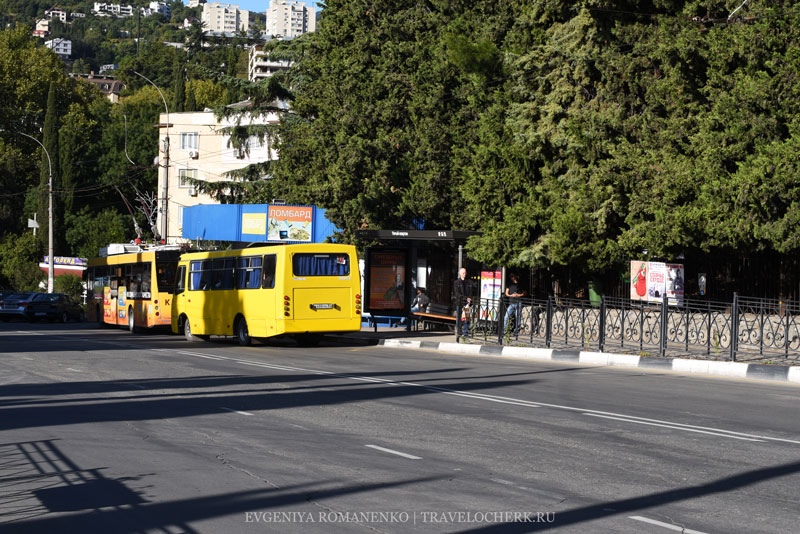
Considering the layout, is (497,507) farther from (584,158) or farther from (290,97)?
(290,97)

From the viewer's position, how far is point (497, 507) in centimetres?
671

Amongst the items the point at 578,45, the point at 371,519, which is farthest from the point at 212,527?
the point at 578,45

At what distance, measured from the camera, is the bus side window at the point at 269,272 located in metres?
24.7

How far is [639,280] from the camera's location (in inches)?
881

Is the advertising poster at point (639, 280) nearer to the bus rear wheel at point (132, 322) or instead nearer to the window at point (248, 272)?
the window at point (248, 272)

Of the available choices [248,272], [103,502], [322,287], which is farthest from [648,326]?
[103,502]

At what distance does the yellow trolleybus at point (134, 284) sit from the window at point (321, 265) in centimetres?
1000

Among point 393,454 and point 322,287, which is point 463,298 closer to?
point 322,287

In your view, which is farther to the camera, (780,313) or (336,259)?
(336,259)

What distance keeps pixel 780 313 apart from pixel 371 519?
1428 centimetres

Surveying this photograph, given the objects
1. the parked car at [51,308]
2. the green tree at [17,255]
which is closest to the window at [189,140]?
the green tree at [17,255]

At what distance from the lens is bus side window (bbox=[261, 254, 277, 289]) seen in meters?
24.7

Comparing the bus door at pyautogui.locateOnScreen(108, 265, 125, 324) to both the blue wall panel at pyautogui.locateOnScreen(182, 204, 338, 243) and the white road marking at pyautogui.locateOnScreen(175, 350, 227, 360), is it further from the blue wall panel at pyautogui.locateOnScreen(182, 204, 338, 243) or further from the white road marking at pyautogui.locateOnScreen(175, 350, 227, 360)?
the white road marking at pyautogui.locateOnScreen(175, 350, 227, 360)

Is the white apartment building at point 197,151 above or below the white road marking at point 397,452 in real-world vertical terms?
above
